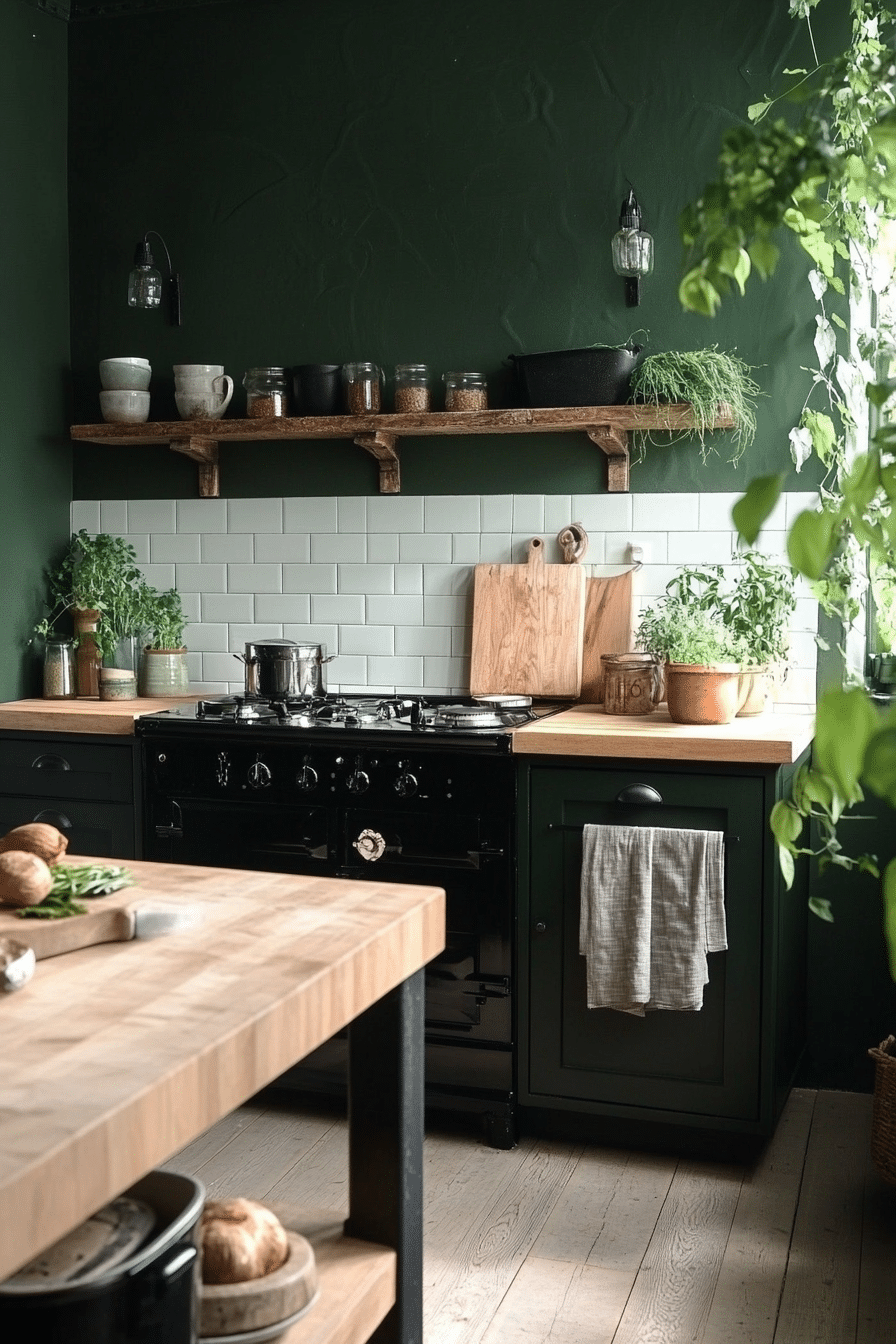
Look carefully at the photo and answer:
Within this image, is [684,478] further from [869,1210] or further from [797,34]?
[869,1210]

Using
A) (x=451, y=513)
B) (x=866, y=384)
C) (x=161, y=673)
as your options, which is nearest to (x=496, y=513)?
(x=451, y=513)

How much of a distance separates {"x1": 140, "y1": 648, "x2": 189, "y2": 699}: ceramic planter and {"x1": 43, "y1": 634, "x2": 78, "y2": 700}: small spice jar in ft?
0.82

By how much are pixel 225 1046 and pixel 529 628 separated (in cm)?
306

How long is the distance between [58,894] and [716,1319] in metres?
1.76

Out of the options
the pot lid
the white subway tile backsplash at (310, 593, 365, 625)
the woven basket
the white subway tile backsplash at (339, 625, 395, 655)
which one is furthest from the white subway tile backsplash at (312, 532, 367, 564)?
the pot lid

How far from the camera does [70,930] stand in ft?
5.27

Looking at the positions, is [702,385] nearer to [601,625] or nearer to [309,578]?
[601,625]

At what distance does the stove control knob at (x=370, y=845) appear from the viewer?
144 inches

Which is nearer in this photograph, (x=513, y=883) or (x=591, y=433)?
(x=513, y=883)

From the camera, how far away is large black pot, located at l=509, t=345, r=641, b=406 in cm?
403

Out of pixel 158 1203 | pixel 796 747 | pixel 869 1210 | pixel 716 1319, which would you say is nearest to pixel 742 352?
pixel 796 747

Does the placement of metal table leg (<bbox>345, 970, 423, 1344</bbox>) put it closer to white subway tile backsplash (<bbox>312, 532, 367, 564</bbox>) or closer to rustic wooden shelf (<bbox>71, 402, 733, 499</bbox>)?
rustic wooden shelf (<bbox>71, 402, 733, 499</bbox>)

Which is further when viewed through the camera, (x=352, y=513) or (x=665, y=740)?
(x=352, y=513)

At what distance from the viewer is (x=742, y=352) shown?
4082 mm
